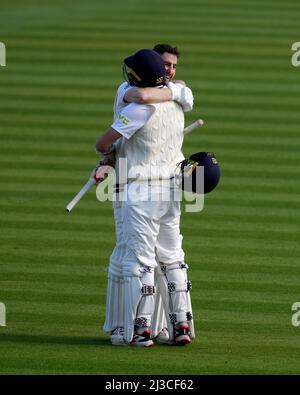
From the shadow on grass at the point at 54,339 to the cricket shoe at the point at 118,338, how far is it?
0.15 feet

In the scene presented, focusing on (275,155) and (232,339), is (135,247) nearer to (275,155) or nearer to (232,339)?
(232,339)

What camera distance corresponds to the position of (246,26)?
16.0 m

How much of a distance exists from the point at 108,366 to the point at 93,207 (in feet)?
13.5

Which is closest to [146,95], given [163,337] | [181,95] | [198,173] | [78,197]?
[181,95]

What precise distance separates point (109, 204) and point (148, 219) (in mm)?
3840

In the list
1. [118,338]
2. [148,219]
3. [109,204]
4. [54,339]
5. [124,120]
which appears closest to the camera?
[124,120]

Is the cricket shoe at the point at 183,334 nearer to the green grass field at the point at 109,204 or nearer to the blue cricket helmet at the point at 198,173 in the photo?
the green grass field at the point at 109,204

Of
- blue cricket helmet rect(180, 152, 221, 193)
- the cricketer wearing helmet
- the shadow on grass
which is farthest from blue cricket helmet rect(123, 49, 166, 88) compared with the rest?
the shadow on grass

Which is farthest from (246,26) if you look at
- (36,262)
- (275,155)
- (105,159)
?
(105,159)

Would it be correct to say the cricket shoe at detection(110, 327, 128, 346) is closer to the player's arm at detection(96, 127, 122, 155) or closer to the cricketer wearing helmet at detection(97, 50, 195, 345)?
the cricketer wearing helmet at detection(97, 50, 195, 345)

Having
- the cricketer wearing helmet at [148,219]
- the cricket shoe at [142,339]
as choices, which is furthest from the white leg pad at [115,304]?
the cricket shoe at [142,339]

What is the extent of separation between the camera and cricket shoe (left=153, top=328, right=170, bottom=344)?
6809 mm

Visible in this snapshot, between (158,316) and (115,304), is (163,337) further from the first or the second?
(115,304)

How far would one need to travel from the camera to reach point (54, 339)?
267 inches
